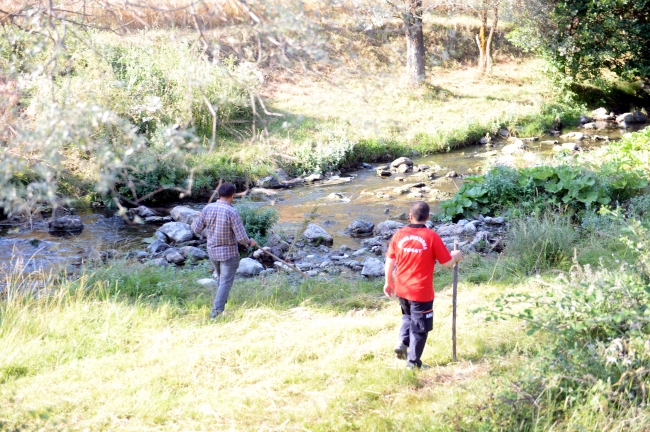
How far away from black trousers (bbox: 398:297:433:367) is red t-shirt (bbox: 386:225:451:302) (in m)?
0.08

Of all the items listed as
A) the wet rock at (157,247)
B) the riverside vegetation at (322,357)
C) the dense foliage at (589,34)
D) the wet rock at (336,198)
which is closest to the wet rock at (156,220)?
the wet rock at (157,247)

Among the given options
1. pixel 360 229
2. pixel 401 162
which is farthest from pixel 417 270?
pixel 401 162

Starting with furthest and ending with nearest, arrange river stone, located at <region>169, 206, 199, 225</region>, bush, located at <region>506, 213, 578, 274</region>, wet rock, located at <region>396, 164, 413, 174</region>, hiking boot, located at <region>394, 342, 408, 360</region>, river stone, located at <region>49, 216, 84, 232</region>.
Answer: wet rock, located at <region>396, 164, 413, 174</region>, river stone, located at <region>169, 206, 199, 225</region>, river stone, located at <region>49, 216, 84, 232</region>, bush, located at <region>506, 213, 578, 274</region>, hiking boot, located at <region>394, 342, 408, 360</region>

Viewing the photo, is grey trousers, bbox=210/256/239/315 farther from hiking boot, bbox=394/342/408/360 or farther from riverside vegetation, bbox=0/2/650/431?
hiking boot, bbox=394/342/408/360

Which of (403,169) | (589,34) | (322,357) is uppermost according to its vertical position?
(589,34)

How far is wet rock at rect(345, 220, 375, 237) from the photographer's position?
11406mm

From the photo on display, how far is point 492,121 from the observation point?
20.2 meters

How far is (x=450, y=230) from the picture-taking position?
35.7 feet

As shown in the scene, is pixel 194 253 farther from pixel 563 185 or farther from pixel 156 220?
pixel 563 185

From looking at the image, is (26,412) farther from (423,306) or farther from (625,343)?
(625,343)

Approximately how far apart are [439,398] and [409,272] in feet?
3.43

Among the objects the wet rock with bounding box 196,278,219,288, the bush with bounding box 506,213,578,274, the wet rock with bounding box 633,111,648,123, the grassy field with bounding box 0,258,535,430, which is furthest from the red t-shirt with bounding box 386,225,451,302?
the wet rock with bounding box 633,111,648,123

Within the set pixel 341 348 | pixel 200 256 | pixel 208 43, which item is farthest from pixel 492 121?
pixel 208 43

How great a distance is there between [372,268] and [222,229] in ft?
9.76
